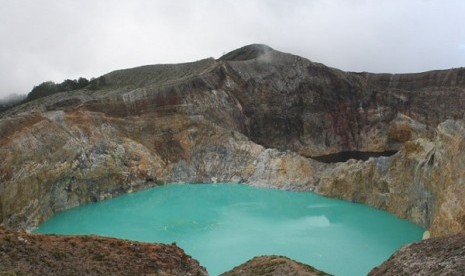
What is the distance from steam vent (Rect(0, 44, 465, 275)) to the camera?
13258mm

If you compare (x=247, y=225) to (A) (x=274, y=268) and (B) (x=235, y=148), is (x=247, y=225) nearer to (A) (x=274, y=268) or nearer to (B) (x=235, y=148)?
(A) (x=274, y=268)

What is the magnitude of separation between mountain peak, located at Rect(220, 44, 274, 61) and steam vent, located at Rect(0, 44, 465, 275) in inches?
9.7

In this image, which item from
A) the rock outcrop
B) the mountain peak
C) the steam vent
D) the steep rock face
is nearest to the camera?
the rock outcrop

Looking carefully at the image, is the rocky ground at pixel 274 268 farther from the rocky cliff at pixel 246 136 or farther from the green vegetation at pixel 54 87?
the green vegetation at pixel 54 87

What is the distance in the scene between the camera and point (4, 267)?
431 inches

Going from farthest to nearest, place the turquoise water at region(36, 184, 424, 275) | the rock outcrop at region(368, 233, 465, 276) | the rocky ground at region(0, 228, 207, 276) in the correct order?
the turquoise water at region(36, 184, 424, 275) → the rocky ground at region(0, 228, 207, 276) → the rock outcrop at region(368, 233, 465, 276)

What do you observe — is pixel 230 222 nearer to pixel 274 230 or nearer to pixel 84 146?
pixel 274 230

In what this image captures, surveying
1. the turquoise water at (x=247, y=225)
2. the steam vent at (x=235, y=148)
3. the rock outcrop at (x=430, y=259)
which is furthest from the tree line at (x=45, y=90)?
the rock outcrop at (x=430, y=259)

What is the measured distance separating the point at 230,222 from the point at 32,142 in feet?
49.9

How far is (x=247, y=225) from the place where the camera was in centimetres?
3069

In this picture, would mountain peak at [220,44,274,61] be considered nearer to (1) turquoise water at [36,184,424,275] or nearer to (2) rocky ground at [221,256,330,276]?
(1) turquoise water at [36,184,424,275]

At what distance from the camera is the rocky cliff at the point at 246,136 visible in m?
32.2

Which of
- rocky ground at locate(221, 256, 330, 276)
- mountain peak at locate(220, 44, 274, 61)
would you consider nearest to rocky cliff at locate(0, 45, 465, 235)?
mountain peak at locate(220, 44, 274, 61)

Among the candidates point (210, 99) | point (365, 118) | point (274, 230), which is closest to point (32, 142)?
point (274, 230)
